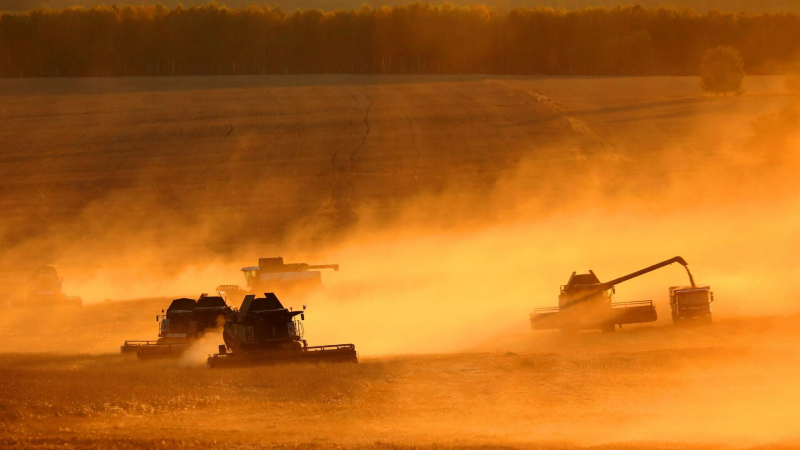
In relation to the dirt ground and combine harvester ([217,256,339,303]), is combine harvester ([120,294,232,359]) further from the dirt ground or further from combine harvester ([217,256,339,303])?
combine harvester ([217,256,339,303])

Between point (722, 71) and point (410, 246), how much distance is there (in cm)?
5373

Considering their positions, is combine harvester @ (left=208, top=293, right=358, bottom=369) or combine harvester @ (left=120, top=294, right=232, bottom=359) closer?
combine harvester @ (left=208, top=293, right=358, bottom=369)

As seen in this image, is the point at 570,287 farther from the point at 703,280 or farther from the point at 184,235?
the point at 184,235

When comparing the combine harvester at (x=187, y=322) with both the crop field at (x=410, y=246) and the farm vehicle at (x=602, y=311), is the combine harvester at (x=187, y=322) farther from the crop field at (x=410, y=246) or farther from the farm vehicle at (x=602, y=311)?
the farm vehicle at (x=602, y=311)

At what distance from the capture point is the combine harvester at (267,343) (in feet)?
78.1

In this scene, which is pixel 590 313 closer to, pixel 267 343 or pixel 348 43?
pixel 267 343

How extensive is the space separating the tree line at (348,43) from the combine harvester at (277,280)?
9227 centimetres

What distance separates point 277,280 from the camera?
131ft

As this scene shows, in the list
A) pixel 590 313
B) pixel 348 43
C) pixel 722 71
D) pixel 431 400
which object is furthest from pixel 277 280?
pixel 348 43

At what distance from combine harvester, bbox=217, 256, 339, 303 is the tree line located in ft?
303

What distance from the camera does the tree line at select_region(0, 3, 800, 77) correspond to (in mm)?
127750

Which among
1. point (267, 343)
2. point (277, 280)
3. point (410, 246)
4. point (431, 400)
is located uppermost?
point (410, 246)

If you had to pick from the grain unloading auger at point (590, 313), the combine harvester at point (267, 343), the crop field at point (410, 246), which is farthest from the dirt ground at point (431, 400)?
the grain unloading auger at point (590, 313)

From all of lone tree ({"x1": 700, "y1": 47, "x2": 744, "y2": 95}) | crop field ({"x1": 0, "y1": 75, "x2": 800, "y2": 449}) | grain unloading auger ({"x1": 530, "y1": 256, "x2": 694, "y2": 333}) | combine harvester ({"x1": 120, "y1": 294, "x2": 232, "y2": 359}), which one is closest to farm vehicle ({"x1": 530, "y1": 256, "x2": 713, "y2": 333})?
grain unloading auger ({"x1": 530, "y1": 256, "x2": 694, "y2": 333})
